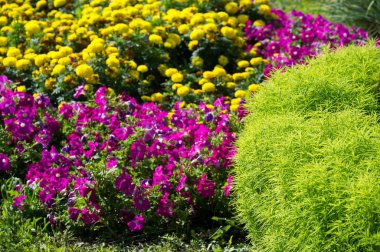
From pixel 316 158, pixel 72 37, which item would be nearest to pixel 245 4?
pixel 72 37

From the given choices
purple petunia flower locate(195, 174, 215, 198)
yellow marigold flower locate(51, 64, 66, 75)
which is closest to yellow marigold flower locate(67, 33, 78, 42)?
yellow marigold flower locate(51, 64, 66, 75)

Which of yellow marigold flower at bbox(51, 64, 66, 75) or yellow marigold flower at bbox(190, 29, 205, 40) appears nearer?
yellow marigold flower at bbox(51, 64, 66, 75)

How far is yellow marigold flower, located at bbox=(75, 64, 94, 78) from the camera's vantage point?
5352mm

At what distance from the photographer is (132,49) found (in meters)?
5.92

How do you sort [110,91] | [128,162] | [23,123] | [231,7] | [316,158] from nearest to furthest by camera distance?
1. [316,158]
2. [128,162]
3. [23,123]
4. [110,91]
5. [231,7]

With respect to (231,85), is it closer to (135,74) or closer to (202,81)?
(202,81)

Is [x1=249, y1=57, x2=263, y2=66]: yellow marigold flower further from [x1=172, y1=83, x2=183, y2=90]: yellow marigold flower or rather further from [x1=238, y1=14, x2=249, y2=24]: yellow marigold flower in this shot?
[x1=238, y1=14, x2=249, y2=24]: yellow marigold flower

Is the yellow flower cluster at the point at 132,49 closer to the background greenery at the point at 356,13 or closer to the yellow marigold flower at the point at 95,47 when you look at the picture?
the yellow marigold flower at the point at 95,47

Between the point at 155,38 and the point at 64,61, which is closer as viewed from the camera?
the point at 64,61

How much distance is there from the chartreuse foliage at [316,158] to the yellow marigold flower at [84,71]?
1.78 m

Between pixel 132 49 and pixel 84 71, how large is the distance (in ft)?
2.33

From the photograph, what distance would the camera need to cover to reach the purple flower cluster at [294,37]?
19.8ft

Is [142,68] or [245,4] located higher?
[245,4]

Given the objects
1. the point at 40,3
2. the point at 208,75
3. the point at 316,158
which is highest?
the point at 316,158
